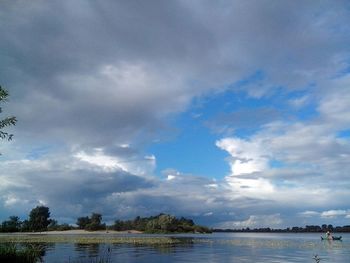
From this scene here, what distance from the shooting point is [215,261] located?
60406 millimetres

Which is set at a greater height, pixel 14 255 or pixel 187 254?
pixel 14 255

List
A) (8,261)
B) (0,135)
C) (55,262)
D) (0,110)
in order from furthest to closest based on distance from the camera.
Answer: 1. (55,262)
2. (8,261)
3. (0,110)
4. (0,135)

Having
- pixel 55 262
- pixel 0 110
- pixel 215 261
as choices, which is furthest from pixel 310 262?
pixel 0 110

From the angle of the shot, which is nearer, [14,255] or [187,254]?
[14,255]

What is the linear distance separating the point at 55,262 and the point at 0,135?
32.4 m

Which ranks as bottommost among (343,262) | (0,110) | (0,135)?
(343,262)

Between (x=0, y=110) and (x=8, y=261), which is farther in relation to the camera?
(x=8, y=261)

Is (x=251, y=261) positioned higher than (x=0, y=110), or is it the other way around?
(x=0, y=110)

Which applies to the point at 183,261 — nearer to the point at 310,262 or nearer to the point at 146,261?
the point at 146,261

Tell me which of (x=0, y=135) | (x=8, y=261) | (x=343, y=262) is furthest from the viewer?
(x=343, y=262)

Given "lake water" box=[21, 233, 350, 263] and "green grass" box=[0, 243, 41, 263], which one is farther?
"lake water" box=[21, 233, 350, 263]

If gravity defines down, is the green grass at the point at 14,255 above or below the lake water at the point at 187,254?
above

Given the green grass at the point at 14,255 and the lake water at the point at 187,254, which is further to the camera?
the lake water at the point at 187,254

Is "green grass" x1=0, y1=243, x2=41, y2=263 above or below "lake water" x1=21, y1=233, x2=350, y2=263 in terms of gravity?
above
